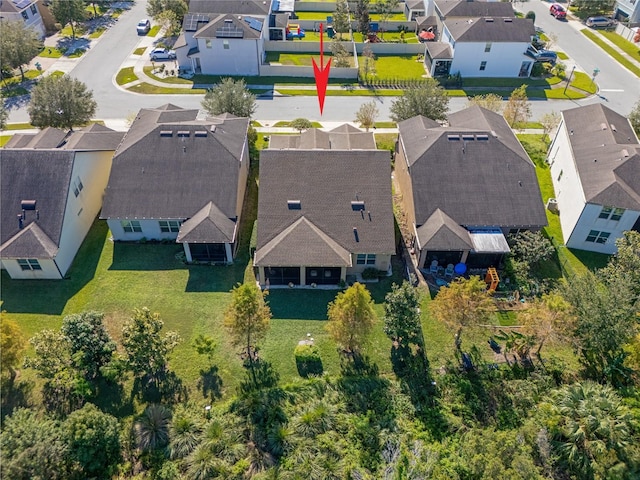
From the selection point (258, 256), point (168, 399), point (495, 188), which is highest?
point (495, 188)

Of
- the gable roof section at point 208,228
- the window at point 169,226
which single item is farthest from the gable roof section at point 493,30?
the window at point 169,226

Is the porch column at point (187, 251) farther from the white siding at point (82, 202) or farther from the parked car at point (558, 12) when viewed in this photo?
the parked car at point (558, 12)

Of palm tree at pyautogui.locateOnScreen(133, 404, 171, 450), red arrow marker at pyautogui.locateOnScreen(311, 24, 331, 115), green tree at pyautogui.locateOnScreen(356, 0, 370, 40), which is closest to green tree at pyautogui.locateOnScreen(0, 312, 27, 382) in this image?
palm tree at pyautogui.locateOnScreen(133, 404, 171, 450)

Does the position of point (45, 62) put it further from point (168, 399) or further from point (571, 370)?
Result: point (571, 370)

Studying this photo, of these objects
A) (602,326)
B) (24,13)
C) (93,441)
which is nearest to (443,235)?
(602,326)

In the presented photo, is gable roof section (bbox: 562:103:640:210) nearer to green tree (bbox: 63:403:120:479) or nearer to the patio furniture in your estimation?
the patio furniture

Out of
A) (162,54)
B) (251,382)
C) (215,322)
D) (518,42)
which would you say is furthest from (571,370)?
(162,54)
